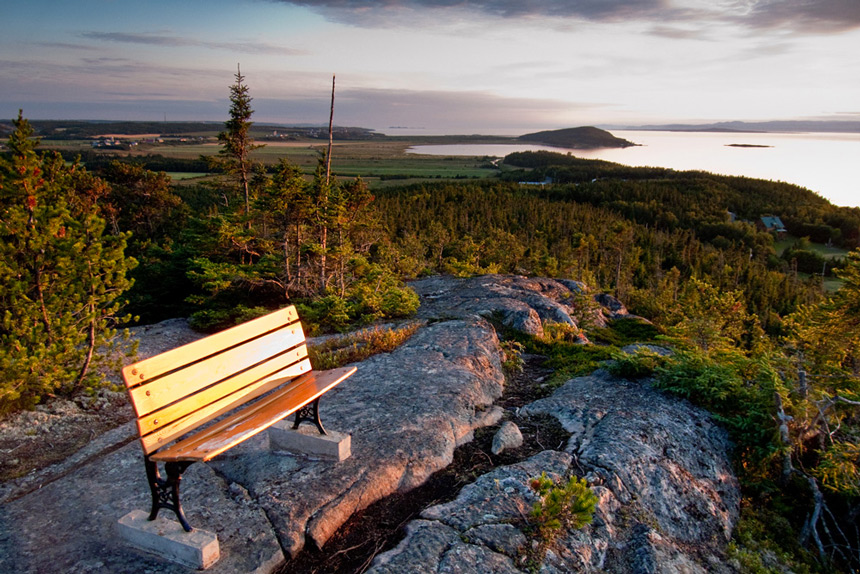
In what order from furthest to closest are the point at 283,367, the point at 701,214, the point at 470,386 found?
the point at 701,214 → the point at 470,386 → the point at 283,367

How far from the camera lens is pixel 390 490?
15.4 ft

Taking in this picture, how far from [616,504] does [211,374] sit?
13.3 ft

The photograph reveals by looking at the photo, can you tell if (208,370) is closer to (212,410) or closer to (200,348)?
(200,348)

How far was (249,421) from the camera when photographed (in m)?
4.14

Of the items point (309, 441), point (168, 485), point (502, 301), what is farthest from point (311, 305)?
point (168, 485)

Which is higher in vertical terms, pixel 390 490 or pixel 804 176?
pixel 804 176

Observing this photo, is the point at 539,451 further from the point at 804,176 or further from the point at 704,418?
the point at 804,176

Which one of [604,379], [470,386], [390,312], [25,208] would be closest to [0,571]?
[25,208]

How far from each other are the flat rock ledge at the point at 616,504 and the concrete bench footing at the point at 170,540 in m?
1.26

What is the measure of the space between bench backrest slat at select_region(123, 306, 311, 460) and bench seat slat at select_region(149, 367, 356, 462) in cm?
12

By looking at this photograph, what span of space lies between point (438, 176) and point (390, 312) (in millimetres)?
131363

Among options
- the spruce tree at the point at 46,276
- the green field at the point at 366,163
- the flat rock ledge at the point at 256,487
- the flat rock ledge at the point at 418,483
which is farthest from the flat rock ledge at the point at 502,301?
the green field at the point at 366,163

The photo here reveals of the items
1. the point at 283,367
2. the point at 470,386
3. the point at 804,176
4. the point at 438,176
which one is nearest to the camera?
the point at 283,367

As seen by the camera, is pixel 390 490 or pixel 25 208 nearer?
pixel 390 490
